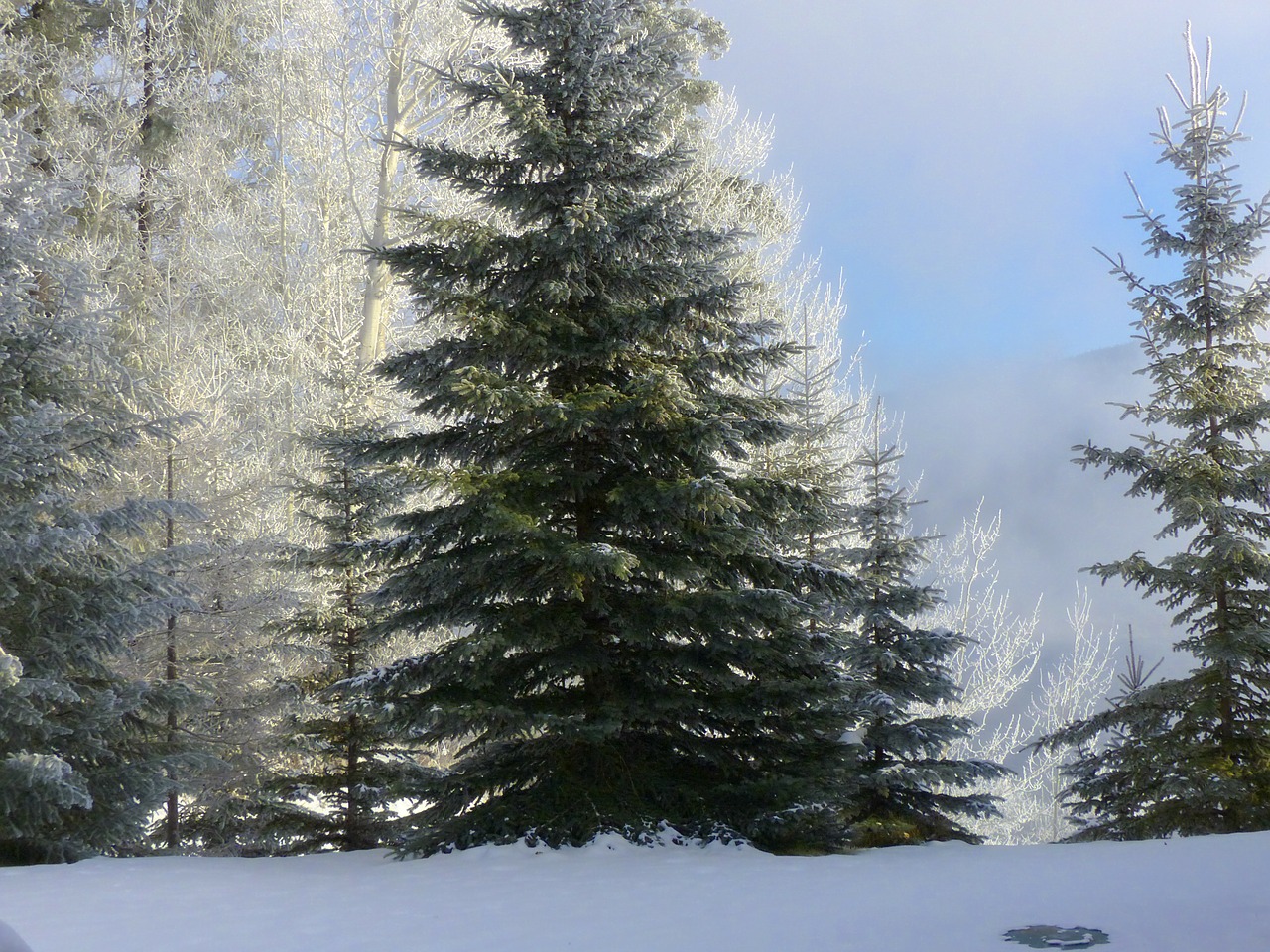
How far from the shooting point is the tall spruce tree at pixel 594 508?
6309 mm

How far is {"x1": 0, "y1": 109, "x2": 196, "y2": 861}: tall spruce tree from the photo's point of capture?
6789 millimetres

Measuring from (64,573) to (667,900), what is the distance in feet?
18.2

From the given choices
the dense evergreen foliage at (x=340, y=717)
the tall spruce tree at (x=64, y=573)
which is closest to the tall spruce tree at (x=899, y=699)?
the dense evergreen foliage at (x=340, y=717)

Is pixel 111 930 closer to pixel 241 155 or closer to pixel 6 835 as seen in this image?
pixel 6 835

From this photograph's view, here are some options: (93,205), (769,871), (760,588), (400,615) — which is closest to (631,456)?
(760,588)

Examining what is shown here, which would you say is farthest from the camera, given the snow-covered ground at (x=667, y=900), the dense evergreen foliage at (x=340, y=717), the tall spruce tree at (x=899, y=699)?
the dense evergreen foliage at (x=340, y=717)

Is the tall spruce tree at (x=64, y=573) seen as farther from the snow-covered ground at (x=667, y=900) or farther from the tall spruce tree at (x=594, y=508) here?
the tall spruce tree at (x=594, y=508)

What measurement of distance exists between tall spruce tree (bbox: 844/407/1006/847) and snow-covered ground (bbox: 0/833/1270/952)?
207 centimetres

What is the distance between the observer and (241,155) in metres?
21.1

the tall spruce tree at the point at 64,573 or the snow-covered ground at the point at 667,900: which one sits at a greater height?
the tall spruce tree at the point at 64,573

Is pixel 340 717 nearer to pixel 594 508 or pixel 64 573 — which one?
pixel 64 573

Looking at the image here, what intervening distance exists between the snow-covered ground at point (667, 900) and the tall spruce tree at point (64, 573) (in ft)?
3.72

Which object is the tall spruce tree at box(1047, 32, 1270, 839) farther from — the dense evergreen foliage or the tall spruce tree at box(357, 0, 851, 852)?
the dense evergreen foliage

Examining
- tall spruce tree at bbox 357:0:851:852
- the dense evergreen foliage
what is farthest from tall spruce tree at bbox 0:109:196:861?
tall spruce tree at bbox 357:0:851:852
